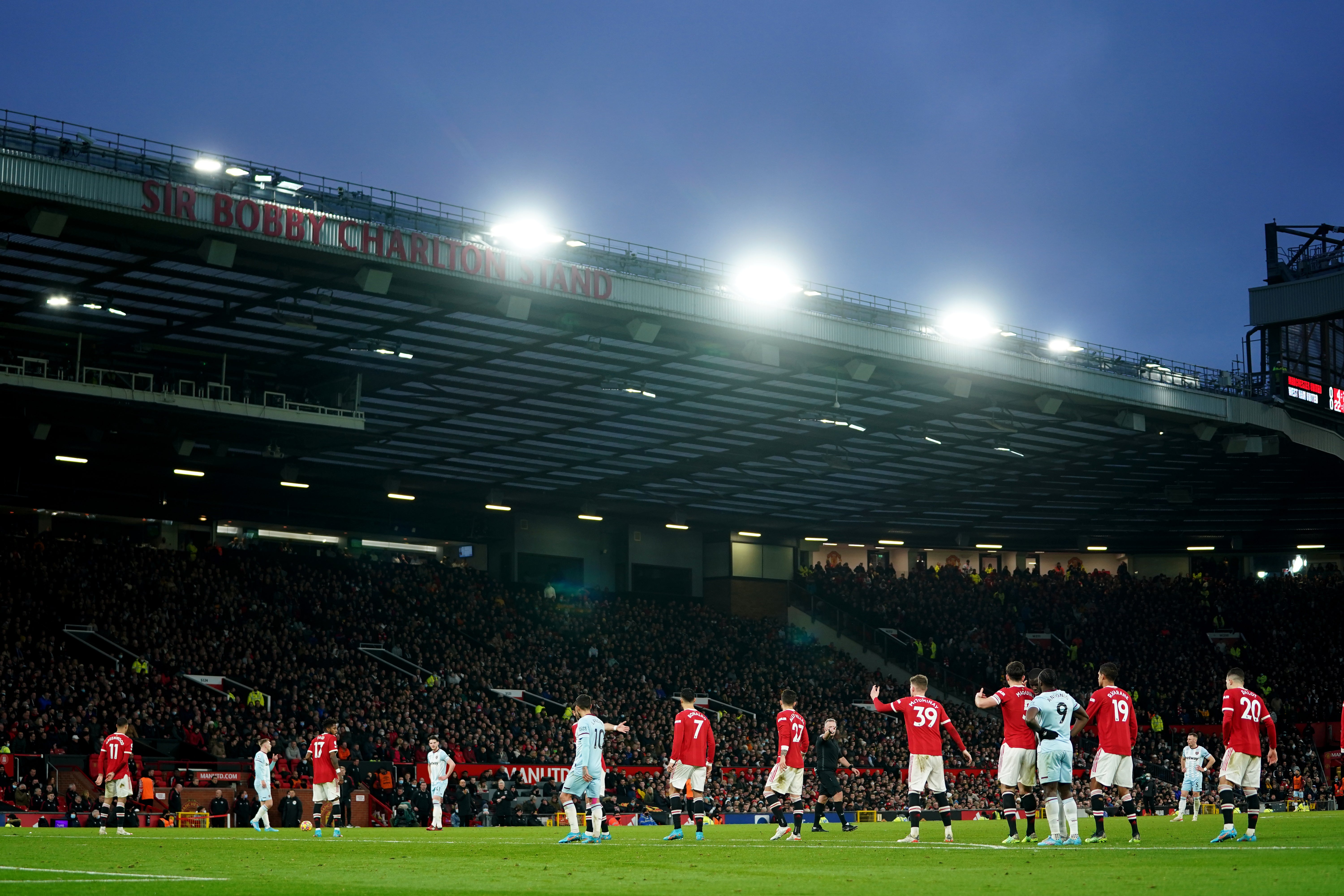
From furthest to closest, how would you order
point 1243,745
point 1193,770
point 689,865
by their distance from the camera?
point 1193,770
point 1243,745
point 689,865

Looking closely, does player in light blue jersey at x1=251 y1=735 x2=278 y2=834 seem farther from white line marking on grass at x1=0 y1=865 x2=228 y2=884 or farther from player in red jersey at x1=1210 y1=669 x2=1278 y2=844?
player in red jersey at x1=1210 y1=669 x2=1278 y2=844

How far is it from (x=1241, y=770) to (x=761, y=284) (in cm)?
1912

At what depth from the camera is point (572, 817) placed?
61.3 ft

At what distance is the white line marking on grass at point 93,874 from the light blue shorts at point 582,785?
23.2ft

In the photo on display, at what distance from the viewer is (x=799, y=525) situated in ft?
223

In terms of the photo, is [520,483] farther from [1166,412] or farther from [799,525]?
[1166,412]

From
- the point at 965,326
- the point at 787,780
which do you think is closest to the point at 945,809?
the point at 787,780

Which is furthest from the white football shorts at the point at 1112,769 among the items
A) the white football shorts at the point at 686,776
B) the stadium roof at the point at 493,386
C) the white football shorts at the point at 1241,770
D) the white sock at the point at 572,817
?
the stadium roof at the point at 493,386

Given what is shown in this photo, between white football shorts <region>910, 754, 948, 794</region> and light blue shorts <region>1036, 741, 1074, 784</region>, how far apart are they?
2.40m

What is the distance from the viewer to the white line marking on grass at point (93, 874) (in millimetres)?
11750

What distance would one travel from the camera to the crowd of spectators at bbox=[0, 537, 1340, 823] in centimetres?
3772

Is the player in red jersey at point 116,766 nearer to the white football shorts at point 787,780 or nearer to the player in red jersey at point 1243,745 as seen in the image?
the white football shorts at point 787,780

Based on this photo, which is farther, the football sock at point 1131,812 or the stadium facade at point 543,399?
the stadium facade at point 543,399

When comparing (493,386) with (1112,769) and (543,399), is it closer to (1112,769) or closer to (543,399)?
(543,399)
